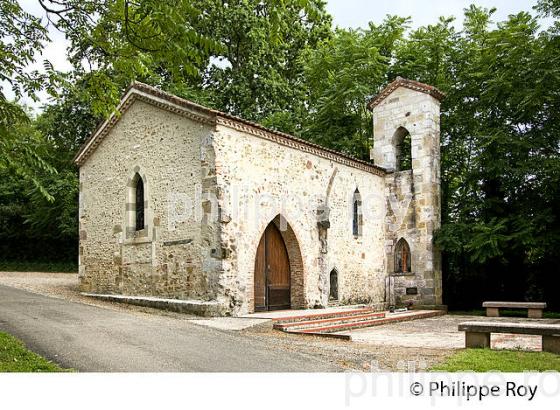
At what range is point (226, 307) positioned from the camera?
490 inches

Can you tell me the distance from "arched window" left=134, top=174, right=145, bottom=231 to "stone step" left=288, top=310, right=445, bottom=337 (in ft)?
19.5

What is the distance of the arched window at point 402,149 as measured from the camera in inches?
772

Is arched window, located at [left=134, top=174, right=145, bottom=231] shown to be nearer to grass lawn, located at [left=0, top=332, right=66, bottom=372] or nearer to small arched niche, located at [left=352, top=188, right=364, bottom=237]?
small arched niche, located at [left=352, top=188, right=364, bottom=237]

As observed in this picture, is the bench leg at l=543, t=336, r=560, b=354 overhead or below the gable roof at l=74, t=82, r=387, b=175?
below

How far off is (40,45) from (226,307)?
6.78 m

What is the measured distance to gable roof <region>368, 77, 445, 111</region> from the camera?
18683 mm

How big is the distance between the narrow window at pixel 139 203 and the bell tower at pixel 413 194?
839 centimetres

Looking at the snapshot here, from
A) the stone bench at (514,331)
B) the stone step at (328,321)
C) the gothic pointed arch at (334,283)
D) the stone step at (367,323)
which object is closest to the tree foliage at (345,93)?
the stone step at (367,323)

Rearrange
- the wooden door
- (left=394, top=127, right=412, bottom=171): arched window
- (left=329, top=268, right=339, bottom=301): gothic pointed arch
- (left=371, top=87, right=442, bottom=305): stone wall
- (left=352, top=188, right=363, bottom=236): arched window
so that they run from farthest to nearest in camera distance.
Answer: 1. (left=394, top=127, right=412, bottom=171): arched window
2. (left=371, top=87, right=442, bottom=305): stone wall
3. (left=352, top=188, right=363, bottom=236): arched window
4. (left=329, top=268, right=339, bottom=301): gothic pointed arch
5. the wooden door

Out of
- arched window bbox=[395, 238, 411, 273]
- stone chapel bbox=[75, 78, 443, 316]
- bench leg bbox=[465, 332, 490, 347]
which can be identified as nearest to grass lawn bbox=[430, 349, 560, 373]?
bench leg bbox=[465, 332, 490, 347]

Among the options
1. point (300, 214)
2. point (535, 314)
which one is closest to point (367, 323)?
point (300, 214)

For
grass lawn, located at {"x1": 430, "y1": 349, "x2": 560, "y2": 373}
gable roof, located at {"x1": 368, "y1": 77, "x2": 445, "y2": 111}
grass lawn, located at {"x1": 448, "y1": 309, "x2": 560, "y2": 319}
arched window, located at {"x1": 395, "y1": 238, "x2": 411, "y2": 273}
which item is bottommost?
grass lawn, located at {"x1": 448, "y1": 309, "x2": 560, "y2": 319}
